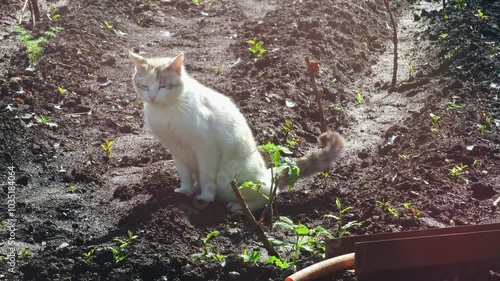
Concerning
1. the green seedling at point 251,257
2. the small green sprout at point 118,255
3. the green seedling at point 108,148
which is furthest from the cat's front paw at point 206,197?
the green seedling at point 108,148

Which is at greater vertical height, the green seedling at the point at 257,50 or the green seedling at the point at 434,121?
the green seedling at the point at 434,121

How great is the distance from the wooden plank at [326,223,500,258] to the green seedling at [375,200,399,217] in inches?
26.8

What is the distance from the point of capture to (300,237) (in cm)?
471

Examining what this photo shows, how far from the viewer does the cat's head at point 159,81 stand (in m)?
5.30

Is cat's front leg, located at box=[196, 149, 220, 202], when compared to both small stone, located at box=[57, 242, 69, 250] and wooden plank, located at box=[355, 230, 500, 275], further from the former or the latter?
wooden plank, located at box=[355, 230, 500, 275]

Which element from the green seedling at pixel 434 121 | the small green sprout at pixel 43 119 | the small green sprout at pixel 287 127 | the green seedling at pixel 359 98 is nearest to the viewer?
the green seedling at pixel 434 121

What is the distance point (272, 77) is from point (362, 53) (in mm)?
1750

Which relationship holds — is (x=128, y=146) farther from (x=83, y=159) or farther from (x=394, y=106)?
(x=394, y=106)

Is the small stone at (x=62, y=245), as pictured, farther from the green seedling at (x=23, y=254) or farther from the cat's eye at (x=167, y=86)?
the cat's eye at (x=167, y=86)

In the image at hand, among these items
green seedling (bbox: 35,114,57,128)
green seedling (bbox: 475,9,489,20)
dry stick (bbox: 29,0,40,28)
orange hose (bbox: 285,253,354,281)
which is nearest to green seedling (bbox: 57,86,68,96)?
green seedling (bbox: 35,114,57,128)

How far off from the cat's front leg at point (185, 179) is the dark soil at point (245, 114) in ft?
0.33

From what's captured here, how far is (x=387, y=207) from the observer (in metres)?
5.11

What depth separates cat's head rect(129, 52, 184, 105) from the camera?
5.30 metres

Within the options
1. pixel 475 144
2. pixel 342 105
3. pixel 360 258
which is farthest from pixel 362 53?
pixel 360 258
